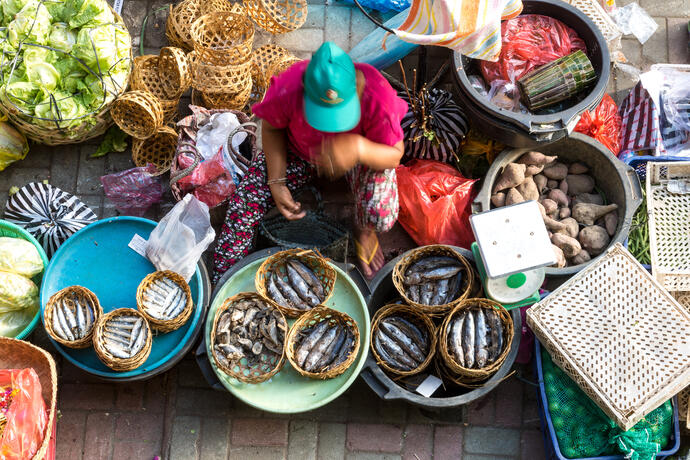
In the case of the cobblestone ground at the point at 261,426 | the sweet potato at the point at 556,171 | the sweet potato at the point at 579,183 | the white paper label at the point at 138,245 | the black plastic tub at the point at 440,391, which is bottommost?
the cobblestone ground at the point at 261,426

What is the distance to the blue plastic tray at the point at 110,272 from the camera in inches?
153

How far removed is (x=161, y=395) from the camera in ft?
13.9

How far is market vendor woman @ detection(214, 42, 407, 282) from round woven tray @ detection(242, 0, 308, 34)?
4.06 feet

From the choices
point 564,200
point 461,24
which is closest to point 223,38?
point 461,24

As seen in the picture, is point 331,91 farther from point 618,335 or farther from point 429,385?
point 618,335

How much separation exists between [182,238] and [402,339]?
4.78 feet

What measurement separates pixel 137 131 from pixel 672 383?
3704 mm

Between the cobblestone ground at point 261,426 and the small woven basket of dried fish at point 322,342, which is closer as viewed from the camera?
the small woven basket of dried fish at point 322,342

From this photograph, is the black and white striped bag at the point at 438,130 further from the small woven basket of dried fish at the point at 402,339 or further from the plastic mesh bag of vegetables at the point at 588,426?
the plastic mesh bag of vegetables at the point at 588,426

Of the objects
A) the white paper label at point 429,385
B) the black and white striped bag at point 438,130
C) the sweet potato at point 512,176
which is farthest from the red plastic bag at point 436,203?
the white paper label at point 429,385

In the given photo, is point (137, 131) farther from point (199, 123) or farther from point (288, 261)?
point (288, 261)

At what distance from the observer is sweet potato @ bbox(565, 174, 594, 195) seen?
445 centimetres

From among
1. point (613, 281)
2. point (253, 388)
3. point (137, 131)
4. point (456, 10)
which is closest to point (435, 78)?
point (456, 10)

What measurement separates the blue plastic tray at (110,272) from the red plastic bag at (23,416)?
1.09 ft
